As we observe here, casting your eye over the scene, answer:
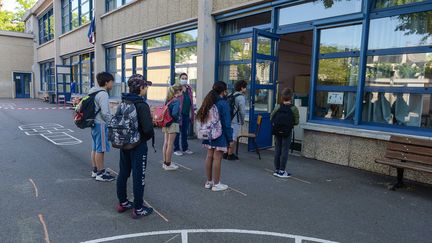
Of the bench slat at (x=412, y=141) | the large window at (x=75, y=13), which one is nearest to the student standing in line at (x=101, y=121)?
the bench slat at (x=412, y=141)

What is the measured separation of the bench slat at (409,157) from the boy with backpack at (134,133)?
13.2 feet

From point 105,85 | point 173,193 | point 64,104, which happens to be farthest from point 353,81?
point 64,104

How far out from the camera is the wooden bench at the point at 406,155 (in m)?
5.03

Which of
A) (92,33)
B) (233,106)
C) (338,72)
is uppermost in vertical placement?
(92,33)

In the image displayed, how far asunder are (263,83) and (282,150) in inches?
107

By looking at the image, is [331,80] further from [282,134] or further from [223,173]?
[223,173]

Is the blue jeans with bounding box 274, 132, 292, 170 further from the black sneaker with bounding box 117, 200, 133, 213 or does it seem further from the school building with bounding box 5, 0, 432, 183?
the black sneaker with bounding box 117, 200, 133, 213

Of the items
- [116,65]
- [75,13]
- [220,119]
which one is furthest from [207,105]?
[75,13]

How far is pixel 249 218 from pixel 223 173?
203 centimetres

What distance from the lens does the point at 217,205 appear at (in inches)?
174

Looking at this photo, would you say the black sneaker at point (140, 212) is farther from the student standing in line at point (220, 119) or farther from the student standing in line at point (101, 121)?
the student standing in line at point (101, 121)

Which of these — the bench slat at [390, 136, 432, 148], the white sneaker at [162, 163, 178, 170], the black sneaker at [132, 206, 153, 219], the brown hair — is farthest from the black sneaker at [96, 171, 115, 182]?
the bench slat at [390, 136, 432, 148]

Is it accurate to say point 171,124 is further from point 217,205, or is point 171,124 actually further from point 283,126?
point 217,205

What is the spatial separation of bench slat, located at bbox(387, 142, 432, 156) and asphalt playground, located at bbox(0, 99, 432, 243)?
0.64m
